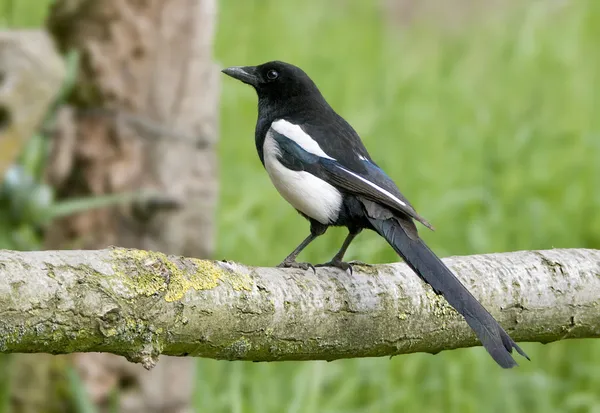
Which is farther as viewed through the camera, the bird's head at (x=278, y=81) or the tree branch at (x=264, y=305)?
the bird's head at (x=278, y=81)

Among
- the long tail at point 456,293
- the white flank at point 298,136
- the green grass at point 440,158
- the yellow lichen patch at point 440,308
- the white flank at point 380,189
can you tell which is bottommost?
the green grass at point 440,158

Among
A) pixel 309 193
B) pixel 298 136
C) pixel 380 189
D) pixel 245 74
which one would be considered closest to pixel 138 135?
pixel 245 74

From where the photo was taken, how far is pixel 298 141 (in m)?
2.48

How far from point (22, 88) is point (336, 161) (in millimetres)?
1369

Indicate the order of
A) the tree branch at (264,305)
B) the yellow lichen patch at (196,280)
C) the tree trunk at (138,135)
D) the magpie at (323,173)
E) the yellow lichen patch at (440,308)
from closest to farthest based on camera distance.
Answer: the tree branch at (264,305) → the yellow lichen patch at (196,280) → the yellow lichen patch at (440,308) → the magpie at (323,173) → the tree trunk at (138,135)

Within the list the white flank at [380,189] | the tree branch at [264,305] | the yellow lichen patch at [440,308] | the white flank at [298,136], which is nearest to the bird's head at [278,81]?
the white flank at [298,136]

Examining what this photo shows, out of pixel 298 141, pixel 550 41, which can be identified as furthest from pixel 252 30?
pixel 298 141

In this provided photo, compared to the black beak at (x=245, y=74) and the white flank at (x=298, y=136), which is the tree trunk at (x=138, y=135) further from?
the white flank at (x=298, y=136)

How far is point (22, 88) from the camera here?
10.7 ft

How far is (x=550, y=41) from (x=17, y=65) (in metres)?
3.77

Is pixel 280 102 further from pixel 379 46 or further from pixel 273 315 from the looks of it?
pixel 379 46

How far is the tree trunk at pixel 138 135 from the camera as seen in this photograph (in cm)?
341

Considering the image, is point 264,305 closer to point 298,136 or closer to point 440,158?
point 298,136

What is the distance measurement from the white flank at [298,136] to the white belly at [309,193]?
57mm
